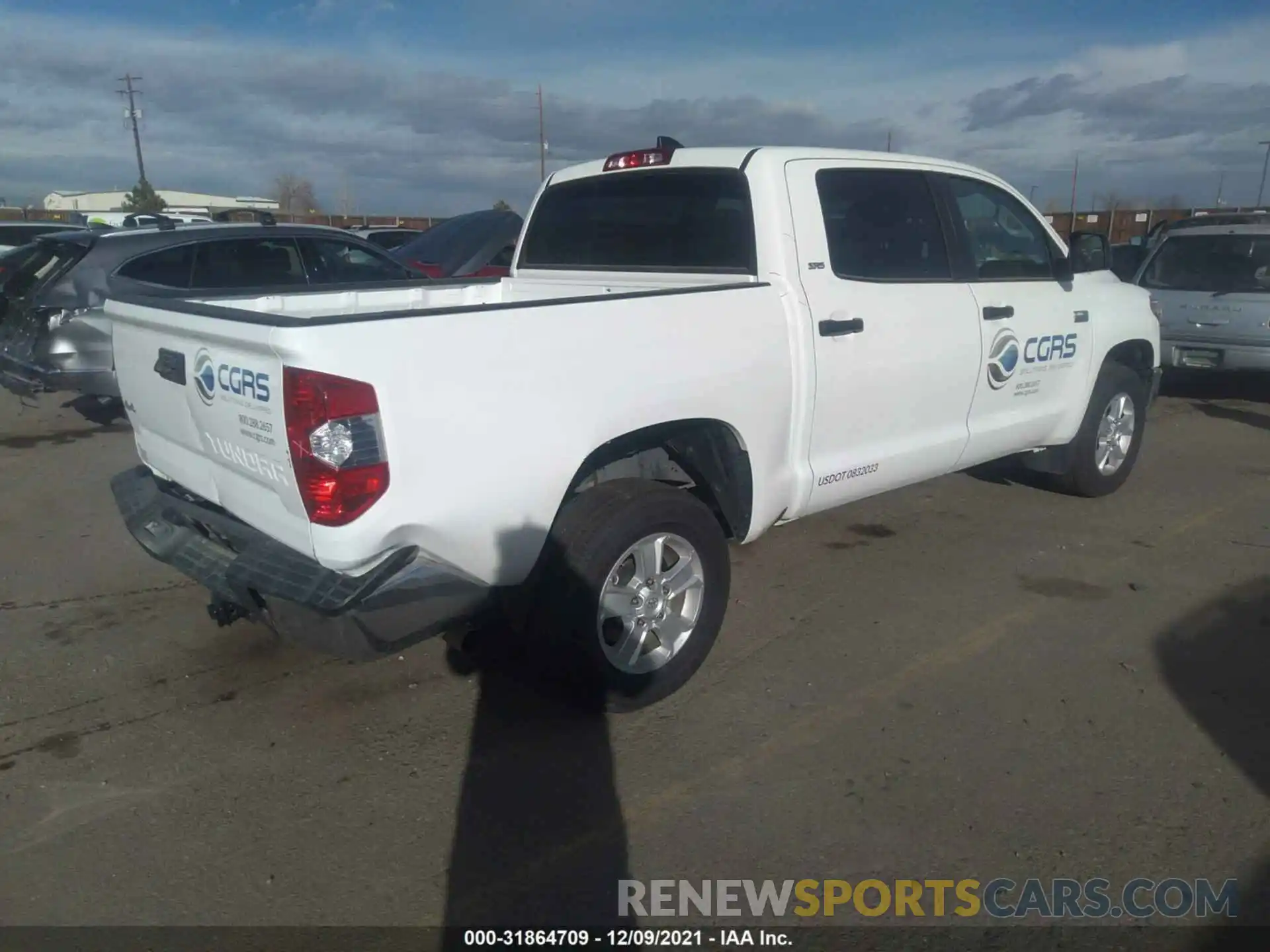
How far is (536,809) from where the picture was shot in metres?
3.06

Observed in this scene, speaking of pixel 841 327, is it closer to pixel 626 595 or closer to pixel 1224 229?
pixel 626 595

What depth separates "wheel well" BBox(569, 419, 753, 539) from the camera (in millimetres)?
3559

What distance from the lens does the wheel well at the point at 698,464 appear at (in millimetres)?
3559

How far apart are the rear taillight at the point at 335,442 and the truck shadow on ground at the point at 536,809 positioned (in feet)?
1.74

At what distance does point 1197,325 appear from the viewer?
351 inches

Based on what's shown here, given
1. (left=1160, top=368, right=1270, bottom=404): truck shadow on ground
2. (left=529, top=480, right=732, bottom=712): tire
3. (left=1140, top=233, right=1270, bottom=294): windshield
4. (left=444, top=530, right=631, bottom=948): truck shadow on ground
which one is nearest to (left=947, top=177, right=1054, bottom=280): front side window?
Result: (left=529, top=480, right=732, bottom=712): tire

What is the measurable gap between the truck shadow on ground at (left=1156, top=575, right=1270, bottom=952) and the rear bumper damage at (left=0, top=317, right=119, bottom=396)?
713 centimetres

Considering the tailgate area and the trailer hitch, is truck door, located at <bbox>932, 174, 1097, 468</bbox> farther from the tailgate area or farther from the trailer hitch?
the trailer hitch

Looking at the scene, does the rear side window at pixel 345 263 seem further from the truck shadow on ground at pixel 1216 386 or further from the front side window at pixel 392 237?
the truck shadow on ground at pixel 1216 386

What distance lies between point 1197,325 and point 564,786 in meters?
8.23

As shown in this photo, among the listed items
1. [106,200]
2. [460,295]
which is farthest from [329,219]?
[106,200]

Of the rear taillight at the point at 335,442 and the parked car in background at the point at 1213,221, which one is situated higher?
the parked car in background at the point at 1213,221

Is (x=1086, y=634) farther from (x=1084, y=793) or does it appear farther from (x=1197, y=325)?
(x=1197, y=325)

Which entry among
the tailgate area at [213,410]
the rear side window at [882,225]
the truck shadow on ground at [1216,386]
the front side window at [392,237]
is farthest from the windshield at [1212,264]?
the front side window at [392,237]
